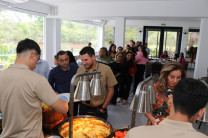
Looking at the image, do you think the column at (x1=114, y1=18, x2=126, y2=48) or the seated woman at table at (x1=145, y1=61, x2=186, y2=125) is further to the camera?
the column at (x1=114, y1=18, x2=126, y2=48)

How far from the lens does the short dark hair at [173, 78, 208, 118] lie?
37.5 inches

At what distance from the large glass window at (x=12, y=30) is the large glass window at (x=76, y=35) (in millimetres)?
2553

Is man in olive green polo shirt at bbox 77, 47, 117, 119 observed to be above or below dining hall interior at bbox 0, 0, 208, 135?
below

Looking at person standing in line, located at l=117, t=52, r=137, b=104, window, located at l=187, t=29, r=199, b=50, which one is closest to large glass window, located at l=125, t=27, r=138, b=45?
window, located at l=187, t=29, r=199, b=50

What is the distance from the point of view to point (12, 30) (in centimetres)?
670

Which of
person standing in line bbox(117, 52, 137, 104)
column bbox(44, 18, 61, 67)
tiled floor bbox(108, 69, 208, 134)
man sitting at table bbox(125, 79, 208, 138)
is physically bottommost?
tiled floor bbox(108, 69, 208, 134)

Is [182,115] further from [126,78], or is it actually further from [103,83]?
[126,78]

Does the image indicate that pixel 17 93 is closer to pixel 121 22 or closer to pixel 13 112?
pixel 13 112

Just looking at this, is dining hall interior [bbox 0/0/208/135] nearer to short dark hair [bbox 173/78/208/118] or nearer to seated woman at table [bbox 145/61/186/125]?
seated woman at table [bbox 145/61/186/125]

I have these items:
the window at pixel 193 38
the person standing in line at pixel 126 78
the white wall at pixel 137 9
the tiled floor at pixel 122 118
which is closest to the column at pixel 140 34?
the window at pixel 193 38

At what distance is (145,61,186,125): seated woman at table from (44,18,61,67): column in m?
7.17

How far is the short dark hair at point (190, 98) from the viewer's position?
0.95m

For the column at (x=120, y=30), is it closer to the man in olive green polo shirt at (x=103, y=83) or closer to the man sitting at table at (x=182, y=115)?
the man in olive green polo shirt at (x=103, y=83)

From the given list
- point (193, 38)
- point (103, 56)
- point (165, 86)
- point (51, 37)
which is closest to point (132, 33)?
point (193, 38)
